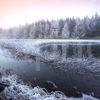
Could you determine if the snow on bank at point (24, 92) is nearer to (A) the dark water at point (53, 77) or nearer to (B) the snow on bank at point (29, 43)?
(A) the dark water at point (53, 77)

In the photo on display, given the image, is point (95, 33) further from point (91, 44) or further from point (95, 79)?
point (95, 79)

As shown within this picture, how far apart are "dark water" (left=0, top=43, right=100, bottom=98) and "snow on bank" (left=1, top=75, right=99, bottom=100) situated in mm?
37

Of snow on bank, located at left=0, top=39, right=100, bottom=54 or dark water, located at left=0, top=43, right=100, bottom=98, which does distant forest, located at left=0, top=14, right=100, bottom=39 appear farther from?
dark water, located at left=0, top=43, right=100, bottom=98

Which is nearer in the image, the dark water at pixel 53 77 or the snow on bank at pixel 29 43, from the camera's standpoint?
the dark water at pixel 53 77

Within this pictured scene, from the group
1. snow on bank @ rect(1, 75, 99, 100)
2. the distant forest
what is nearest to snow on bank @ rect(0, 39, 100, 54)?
the distant forest

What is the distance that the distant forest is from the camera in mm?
1476

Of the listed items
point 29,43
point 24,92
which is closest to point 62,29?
point 29,43

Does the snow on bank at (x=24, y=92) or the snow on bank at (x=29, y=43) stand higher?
the snow on bank at (x=29, y=43)

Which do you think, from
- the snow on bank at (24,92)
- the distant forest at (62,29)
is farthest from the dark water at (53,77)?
the distant forest at (62,29)

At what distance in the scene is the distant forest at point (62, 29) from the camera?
58.1 inches

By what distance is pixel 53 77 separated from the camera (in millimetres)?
1602

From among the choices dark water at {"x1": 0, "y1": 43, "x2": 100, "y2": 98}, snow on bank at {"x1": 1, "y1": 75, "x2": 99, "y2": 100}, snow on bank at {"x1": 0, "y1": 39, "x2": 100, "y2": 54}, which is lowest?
snow on bank at {"x1": 1, "y1": 75, "x2": 99, "y2": 100}

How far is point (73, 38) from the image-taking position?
60.3 inches

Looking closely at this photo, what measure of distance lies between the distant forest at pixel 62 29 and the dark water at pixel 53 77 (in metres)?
0.22
